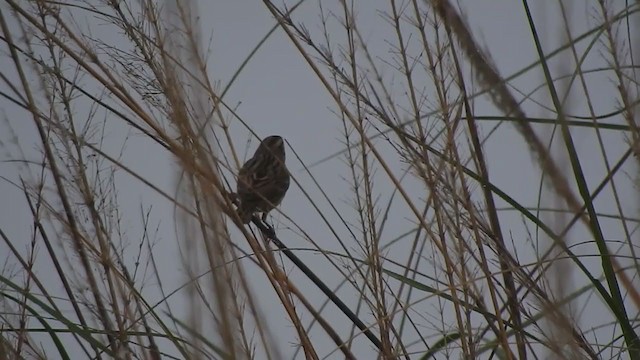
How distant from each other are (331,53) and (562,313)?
0.95 meters

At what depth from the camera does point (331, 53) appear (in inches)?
72.9

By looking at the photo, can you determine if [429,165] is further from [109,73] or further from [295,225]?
[109,73]

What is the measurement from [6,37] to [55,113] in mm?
208

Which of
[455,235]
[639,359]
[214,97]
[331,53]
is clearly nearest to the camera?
[639,359]

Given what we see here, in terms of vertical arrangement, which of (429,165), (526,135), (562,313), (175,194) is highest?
(429,165)

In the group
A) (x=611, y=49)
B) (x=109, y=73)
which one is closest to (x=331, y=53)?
(x=109, y=73)

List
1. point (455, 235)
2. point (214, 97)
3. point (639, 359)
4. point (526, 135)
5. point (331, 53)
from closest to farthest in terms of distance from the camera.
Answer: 1. point (526, 135)
2. point (639, 359)
3. point (455, 235)
4. point (214, 97)
5. point (331, 53)

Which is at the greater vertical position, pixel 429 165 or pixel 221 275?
pixel 429 165

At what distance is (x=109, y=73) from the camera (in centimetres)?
177

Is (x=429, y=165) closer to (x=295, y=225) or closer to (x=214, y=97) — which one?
(x=295, y=225)

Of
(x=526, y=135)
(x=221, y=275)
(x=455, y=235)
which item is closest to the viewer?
(x=221, y=275)

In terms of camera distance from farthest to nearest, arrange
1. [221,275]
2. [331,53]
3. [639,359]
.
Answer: [331,53]
[639,359]
[221,275]

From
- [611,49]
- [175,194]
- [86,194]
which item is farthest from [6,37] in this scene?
[611,49]

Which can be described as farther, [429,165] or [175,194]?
[429,165]
